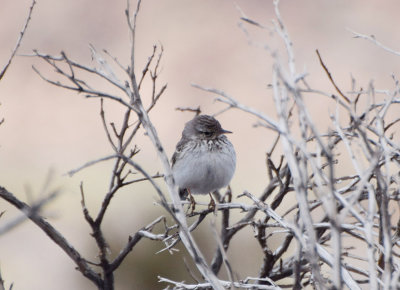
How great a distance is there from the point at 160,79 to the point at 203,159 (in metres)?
5.49

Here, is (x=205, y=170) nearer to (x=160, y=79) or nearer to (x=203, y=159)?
(x=203, y=159)

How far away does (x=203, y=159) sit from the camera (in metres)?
5.46

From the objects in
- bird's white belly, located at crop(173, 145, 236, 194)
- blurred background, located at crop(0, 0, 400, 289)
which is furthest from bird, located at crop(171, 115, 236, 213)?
blurred background, located at crop(0, 0, 400, 289)

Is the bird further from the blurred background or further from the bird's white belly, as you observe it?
the blurred background

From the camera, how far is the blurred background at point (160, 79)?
825 centimetres

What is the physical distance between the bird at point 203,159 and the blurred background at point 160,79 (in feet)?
6.34

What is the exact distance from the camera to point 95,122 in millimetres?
10297

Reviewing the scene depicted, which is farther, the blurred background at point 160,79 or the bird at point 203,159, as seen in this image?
the blurred background at point 160,79

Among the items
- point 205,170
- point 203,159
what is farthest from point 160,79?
point 205,170

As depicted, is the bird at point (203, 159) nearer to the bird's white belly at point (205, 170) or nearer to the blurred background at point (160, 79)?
the bird's white belly at point (205, 170)

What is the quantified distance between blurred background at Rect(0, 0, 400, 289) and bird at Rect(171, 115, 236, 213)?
193 centimetres

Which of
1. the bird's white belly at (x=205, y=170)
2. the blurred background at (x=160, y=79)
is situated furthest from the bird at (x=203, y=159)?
the blurred background at (x=160, y=79)

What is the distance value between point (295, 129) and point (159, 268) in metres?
3.69

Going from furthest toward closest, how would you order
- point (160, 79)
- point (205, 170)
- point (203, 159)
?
1. point (160, 79)
2. point (203, 159)
3. point (205, 170)
